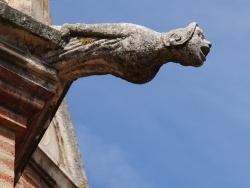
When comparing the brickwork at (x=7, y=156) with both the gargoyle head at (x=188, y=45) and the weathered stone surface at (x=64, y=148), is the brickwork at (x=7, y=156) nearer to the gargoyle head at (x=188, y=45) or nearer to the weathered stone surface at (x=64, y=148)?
the gargoyle head at (x=188, y=45)

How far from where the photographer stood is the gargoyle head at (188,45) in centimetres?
686

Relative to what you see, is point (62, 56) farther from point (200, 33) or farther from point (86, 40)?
point (200, 33)

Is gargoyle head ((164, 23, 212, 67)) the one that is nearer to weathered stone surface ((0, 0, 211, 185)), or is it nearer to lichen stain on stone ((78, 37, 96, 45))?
weathered stone surface ((0, 0, 211, 185))

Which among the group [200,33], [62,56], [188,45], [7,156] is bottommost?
[7,156]

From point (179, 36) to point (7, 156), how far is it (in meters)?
1.29

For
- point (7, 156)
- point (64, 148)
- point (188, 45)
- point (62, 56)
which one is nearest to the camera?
point (7, 156)

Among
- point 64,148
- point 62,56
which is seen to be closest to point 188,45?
point 62,56

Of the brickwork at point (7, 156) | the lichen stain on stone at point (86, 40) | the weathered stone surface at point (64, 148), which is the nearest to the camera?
the brickwork at point (7, 156)

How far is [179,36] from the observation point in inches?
271

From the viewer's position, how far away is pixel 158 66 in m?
7.00

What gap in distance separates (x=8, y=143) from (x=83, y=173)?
306 cm

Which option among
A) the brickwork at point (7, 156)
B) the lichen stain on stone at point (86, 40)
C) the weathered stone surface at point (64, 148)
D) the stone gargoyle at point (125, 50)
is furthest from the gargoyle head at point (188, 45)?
the weathered stone surface at point (64, 148)

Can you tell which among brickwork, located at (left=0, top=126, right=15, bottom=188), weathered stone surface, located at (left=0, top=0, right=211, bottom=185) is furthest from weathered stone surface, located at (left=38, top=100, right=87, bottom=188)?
brickwork, located at (left=0, top=126, right=15, bottom=188)

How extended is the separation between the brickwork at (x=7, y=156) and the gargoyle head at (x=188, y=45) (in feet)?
3.66
